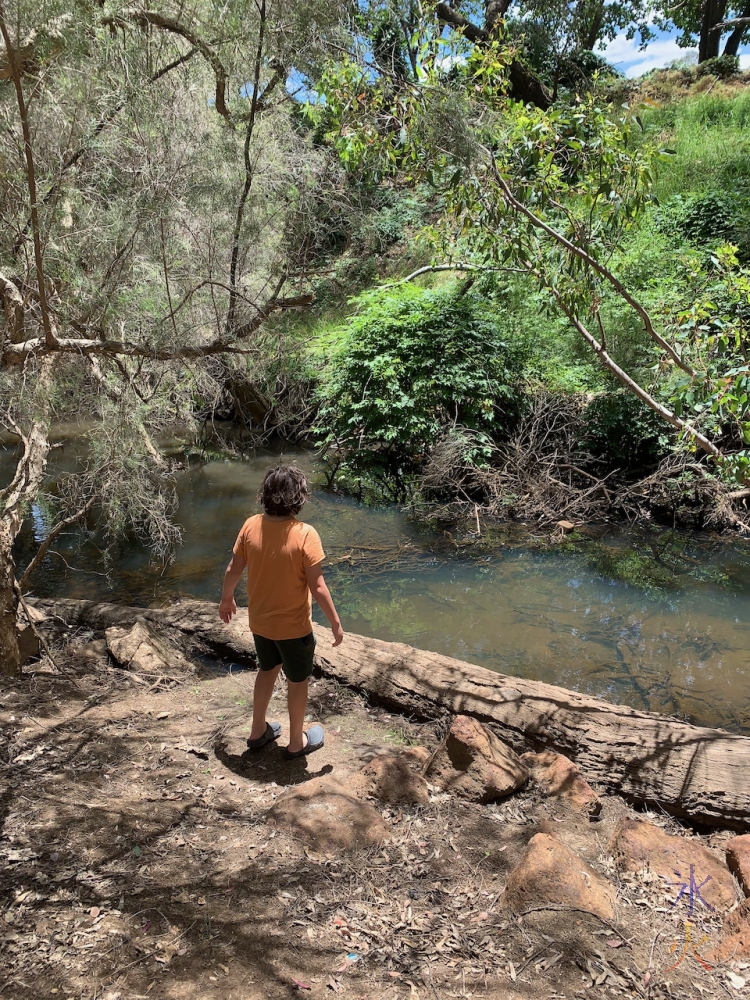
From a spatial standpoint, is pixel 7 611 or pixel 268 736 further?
pixel 7 611

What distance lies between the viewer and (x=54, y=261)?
15.2 feet

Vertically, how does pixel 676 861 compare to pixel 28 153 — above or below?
below

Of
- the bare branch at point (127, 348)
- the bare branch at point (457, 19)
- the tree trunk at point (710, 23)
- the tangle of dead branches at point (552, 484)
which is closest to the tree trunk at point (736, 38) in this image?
the tree trunk at point (710, 23)

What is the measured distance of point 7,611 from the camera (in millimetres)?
4617

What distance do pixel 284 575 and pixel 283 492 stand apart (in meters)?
0.43

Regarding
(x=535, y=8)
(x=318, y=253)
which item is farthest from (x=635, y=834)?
(x=535, y=8)

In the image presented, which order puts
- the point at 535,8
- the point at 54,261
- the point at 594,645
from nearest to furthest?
the point at 54,261
the point at 594,645
the point at 535,8

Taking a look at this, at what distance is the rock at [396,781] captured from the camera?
3400 millimetres

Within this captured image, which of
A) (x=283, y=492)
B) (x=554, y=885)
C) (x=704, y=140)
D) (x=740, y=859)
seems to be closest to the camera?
(x=554, y=885)

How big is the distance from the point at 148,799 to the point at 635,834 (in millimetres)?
2349

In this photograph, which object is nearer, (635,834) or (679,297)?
(635,834)

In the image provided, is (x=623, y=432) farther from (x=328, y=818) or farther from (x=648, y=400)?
(x=328, y=818)

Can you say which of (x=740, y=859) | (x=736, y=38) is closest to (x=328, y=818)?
(x=740, y=859)

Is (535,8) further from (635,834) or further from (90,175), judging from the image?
(635,834)
